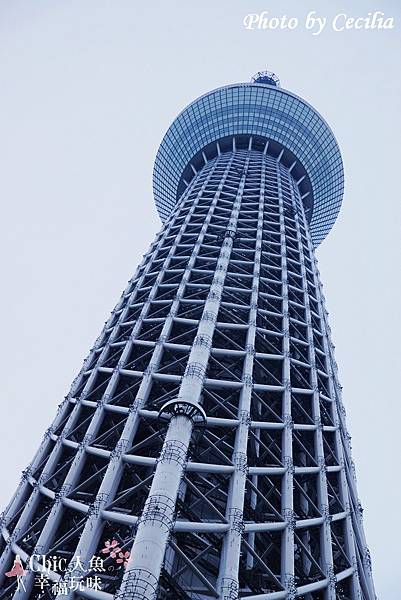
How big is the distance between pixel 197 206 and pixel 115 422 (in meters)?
36.9

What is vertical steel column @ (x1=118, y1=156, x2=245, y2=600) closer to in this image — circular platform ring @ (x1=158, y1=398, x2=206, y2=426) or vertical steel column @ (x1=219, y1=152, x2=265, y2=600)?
circular platform ring @ (x1=158, y1=398, x2=206, y2=426)

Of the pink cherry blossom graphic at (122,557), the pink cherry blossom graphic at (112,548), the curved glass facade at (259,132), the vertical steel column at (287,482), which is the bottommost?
the pink cherry blossom graphic at (122,557)

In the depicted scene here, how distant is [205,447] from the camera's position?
28828mm

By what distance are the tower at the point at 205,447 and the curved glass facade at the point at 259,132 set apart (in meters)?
31.4

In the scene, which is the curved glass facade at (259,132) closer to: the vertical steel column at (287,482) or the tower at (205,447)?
the tower at (205,447)

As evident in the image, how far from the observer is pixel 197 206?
2491 inches

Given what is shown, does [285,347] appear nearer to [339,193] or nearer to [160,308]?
[160,308]

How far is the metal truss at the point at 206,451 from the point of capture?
22078mm

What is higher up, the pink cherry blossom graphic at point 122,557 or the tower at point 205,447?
the tower at point 205,447

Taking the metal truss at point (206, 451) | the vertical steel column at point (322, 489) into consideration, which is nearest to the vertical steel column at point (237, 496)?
the metal truss at point (206, 451)

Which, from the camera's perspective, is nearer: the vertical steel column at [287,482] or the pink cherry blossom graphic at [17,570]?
the vertical steel column at [287,482]

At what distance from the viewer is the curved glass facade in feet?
286

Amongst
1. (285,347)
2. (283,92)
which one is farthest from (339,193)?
(285,347)

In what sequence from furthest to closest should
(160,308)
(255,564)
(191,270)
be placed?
(191,270) < (160,308) < (255,564)
